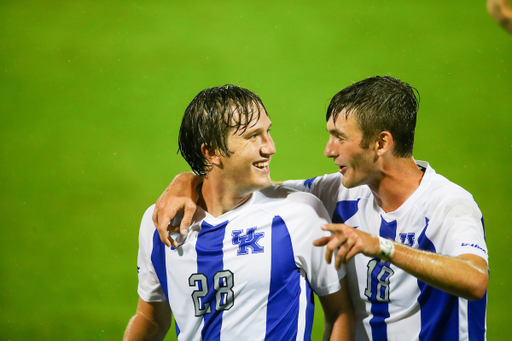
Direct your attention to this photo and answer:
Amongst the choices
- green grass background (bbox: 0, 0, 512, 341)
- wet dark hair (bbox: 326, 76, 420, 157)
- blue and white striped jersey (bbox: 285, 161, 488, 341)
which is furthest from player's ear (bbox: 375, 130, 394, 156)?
green grass background (bbox: 0, 0, 512, 341)

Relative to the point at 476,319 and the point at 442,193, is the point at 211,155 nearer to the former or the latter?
the point at 442,193

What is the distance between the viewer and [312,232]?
144 cm

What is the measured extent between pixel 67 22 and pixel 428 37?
2.47 meters

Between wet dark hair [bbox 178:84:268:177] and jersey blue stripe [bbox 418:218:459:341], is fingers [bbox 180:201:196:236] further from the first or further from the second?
jersey blue stripe [bbox 418:218:459:341]

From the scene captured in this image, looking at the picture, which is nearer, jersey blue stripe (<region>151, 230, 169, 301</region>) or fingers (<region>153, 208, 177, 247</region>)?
fingers (<region>153, 208, 177, 247</region>)

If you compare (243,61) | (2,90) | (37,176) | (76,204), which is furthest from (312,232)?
(2,90)

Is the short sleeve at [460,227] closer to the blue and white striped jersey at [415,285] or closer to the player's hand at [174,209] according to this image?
the blue and white striped jersey at [415,285]

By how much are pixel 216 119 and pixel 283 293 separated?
0.60 meters

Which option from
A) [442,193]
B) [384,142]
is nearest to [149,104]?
[384,142]

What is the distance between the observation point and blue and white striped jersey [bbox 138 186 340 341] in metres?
1.41

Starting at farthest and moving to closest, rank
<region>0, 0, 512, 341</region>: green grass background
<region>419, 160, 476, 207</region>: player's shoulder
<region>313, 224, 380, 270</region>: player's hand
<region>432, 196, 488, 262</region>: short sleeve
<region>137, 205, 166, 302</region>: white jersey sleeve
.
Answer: <region>0, 0, 512, 341</region>: green grass background < <region>137, 205, 166, 302</region>: white jersey sleeve < <region>419, 160, 476, 207</region>: player's shoulder < <region>432, 196, 488, 262</region>: short sleeve < <region>313, 224, 380, 270</region>: player's hand

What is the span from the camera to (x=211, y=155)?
155 cm

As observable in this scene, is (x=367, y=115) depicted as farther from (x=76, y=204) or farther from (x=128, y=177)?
(x=76, y=204)

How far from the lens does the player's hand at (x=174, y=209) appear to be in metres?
1.46
